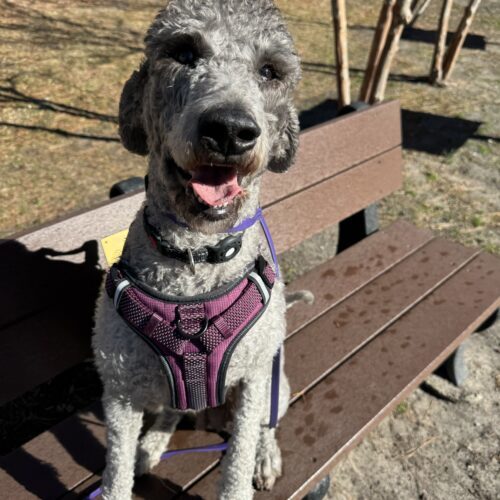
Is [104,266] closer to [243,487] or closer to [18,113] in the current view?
[243,487]

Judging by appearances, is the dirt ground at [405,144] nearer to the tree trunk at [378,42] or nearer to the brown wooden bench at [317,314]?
the brown wooden bench at [317,314]

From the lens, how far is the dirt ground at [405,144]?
10.2ft

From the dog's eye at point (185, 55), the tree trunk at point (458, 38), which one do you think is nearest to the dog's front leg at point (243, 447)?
the dog's eye at point (185, 55)

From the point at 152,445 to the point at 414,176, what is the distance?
446 centimetres

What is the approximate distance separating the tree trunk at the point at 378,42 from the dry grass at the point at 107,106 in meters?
0.93

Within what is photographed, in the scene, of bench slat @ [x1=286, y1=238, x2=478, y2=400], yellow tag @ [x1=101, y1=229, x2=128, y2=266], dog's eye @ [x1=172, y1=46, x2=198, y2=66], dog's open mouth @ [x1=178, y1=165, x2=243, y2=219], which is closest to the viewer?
dog's open mouth @ [x1=178, y1=165, x2=243, y2=219]

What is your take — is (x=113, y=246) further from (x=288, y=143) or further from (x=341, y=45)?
(x=341, y=45)

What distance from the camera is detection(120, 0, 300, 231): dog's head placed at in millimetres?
1552

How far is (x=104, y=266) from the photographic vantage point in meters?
2.38

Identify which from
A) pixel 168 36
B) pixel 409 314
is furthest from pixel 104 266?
pixel 409 314

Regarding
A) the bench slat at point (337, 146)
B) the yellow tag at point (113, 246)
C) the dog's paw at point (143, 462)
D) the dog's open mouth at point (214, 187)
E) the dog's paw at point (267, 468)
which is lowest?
the dog's paw at point (267, 468)

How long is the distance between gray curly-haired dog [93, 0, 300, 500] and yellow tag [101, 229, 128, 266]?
0.37 m

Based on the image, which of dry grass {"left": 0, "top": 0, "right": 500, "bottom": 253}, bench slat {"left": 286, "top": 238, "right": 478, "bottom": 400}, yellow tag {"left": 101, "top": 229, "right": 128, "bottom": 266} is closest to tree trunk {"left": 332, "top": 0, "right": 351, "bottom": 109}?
dry grass {"left": 0, "top": 0, "right": 500, "bottom": 253}

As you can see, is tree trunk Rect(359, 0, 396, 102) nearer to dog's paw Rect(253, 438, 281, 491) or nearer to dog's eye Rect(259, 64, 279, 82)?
dog's eye Rect(259, 64, 279, 82)
